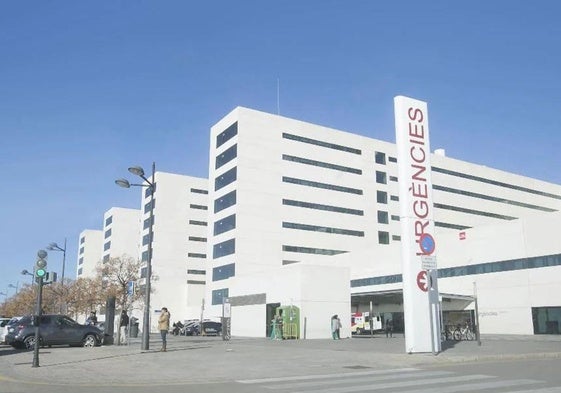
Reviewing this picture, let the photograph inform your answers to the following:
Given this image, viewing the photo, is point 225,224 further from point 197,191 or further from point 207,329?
point 197,191

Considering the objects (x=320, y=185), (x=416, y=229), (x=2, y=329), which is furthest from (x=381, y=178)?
(x=416, y=229)

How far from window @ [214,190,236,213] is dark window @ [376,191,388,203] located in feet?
75.8

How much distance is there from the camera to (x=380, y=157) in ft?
277

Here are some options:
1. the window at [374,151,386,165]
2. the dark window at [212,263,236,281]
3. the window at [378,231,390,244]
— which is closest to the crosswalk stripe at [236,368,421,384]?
the dark window at [212,263,236,281]

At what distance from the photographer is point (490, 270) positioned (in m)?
46.9

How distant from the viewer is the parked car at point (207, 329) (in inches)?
2119

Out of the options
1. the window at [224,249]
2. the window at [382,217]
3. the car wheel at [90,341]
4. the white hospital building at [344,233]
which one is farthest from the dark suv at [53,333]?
the window at [382,217]

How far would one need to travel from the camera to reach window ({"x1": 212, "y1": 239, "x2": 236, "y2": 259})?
70725 millimetres

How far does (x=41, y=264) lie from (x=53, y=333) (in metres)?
10.8

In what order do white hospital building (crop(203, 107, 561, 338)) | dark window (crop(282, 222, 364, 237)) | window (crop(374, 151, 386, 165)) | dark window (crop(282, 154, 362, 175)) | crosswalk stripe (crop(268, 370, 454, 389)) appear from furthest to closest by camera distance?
window (crop(374, 151, 386, 165)), dark window (crop(282, 154, 362, 175)), dark window (crop(282, 222, 364, 237)), white hospital building (crop(203, 107, 561, 338)), crosswalk stripe (crop(268, 370, 454, 389))

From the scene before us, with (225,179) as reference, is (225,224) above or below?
below

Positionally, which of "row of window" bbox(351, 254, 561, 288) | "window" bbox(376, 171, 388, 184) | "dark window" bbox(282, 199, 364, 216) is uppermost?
"window" bbox(376, 171, 388, 184)

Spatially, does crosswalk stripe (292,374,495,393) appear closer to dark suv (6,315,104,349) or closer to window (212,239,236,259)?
dark suv (6,315,104,349)

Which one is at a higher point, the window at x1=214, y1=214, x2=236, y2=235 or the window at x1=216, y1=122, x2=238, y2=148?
the window at x1=216, y1=122, x2=238, y2=148
